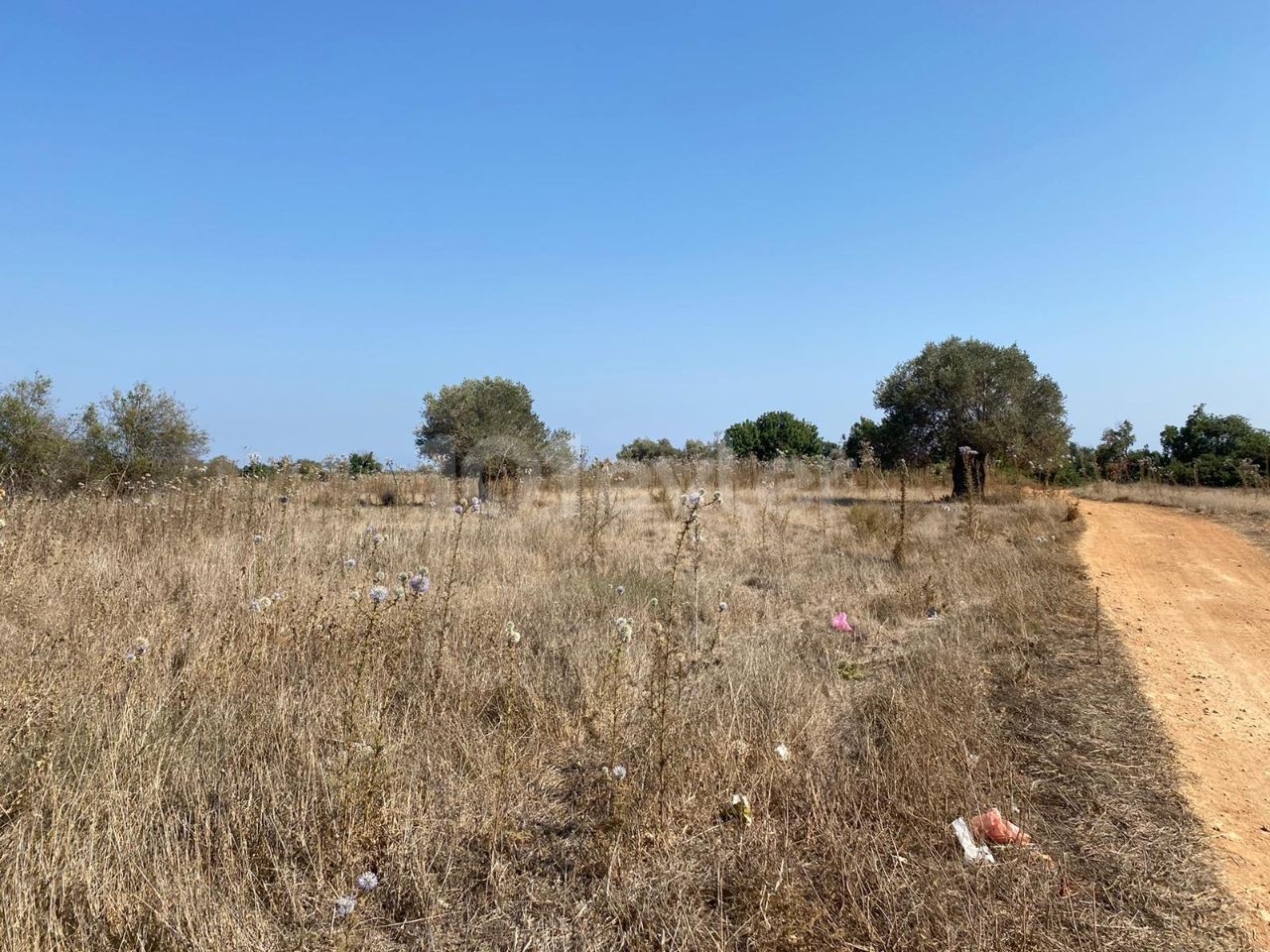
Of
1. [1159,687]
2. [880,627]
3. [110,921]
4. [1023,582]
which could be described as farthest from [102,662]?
[1023,582]

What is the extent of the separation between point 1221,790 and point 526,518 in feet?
31.4

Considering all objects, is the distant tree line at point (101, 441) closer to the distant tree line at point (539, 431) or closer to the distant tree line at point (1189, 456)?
the distant tree line at point (539, 431)

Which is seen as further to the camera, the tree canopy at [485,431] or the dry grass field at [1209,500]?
the tree canopy at [485,431]

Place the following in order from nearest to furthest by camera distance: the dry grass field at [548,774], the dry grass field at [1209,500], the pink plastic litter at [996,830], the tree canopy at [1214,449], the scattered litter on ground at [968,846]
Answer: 1. the dry grass field at [548,774]
2. the scattered litter on ground at [968,846]
3. the pink plastic litter at [996,830]
4. the dry grass field at [1209,500]
5. the tree canopy at [1214,449]

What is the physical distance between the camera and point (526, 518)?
11.5m

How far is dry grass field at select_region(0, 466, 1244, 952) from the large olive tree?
12.5 meters

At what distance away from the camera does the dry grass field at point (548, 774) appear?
2166 millimetres

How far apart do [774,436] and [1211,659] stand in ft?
120

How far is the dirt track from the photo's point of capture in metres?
2.84

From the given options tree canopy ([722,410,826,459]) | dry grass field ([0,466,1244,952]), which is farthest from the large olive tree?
tree canopy ([722,410,826,459])

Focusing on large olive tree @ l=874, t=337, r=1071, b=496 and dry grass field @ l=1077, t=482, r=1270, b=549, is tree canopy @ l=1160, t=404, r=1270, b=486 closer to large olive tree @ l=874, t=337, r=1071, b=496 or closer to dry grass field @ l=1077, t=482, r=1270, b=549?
dry grass field @ l=1077, t=482, r=1270, b=549

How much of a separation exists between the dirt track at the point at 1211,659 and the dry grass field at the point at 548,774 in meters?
0.18

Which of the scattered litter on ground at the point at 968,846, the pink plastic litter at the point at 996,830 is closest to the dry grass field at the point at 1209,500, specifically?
the pink plastic litter at the point at 996,830

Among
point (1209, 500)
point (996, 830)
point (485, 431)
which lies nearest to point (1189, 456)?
point (1209, 500)
